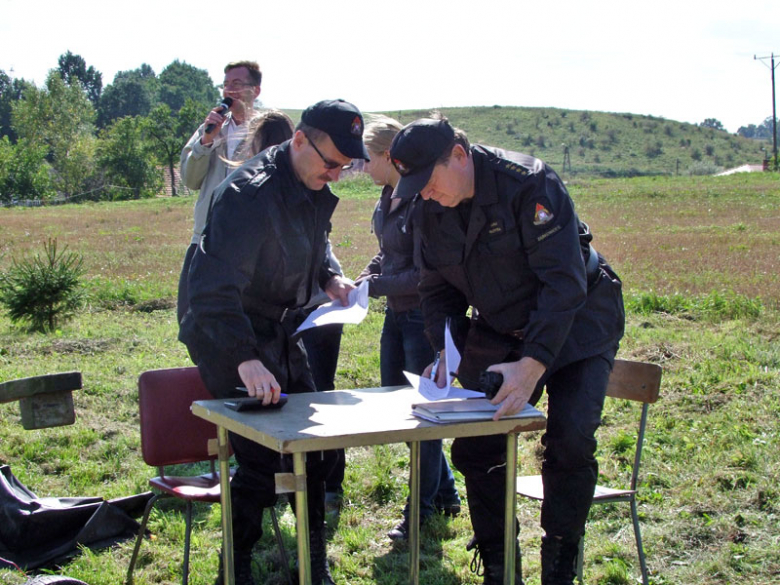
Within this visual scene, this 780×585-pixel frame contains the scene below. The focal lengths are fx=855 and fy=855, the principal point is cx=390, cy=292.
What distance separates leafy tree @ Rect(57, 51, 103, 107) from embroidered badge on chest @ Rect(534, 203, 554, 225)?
13504cm

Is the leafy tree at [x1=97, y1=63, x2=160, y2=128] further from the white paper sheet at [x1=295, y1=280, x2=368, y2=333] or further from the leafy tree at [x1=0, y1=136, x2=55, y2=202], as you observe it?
the white paper sheet at [x1=295, y1=280, x2=368, y2=333]

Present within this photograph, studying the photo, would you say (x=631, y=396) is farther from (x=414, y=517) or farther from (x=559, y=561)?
(x=414, y=517)

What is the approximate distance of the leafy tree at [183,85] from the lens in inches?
4843

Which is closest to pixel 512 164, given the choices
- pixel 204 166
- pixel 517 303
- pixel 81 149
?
pixel 517 303

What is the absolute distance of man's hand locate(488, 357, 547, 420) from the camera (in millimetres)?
2699

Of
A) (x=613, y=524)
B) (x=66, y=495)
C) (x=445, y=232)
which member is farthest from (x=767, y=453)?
(x=66, y=495)

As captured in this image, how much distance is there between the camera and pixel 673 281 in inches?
414

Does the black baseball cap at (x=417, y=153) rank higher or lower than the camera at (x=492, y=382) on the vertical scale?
higher

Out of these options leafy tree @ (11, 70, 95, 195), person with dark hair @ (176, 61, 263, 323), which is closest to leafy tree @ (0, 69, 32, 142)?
leafy tree @ (11, 70, 95, 195)

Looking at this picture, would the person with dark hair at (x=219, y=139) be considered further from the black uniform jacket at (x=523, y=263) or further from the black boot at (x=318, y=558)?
the black uniform jacket at (x=523, y=263)

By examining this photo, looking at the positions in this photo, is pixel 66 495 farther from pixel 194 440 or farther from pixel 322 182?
pixel 322 182

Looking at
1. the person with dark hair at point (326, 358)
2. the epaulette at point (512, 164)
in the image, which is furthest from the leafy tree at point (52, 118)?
the epaulette at point (512, 164)

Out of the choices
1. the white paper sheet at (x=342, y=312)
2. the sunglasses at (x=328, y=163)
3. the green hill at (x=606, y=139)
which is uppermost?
the green hill at (x=606, y=139)

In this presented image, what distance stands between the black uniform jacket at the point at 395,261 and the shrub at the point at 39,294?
5.90 m
